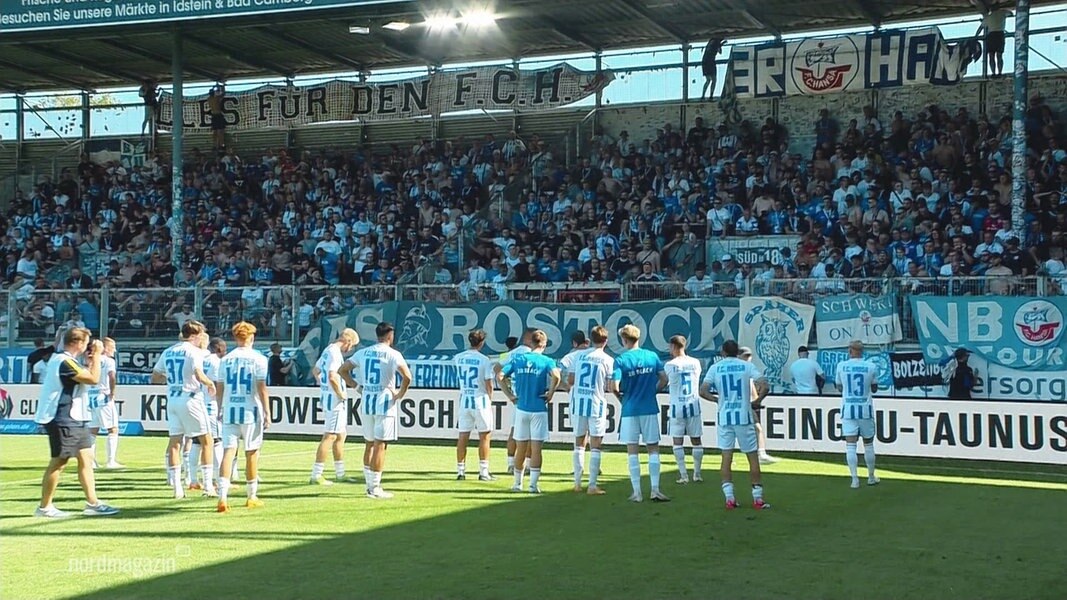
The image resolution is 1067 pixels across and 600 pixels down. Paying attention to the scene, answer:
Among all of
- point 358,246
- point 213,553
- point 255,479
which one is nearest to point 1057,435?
point 255,479

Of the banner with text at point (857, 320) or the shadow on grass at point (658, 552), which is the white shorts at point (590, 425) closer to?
the shadow on grass at point (658, 552)

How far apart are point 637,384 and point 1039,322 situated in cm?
1076

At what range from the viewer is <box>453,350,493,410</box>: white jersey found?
58.9 ft

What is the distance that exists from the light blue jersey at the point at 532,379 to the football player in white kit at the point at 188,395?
12.8ft

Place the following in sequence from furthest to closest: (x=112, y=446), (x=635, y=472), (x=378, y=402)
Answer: (x=112, y=446), (x=378, y=402), (x=635, y=472)

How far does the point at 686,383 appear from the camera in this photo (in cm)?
1656

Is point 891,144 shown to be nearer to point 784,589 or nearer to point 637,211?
point 637,211

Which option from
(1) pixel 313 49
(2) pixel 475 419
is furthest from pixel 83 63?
(2) pixel 475 419

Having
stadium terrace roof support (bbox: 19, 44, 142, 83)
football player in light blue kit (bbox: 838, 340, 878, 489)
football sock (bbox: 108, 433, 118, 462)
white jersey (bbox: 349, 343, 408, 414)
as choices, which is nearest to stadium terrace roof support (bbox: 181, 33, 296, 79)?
stadium terrace roof support (bbox: 19, 44, 142, 83)

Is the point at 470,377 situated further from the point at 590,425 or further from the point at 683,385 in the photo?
the point at 683,385

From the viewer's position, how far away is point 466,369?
18.1 m

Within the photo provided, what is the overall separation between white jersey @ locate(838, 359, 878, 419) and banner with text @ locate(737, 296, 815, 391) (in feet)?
23.2

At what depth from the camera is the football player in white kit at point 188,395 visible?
1513 cm

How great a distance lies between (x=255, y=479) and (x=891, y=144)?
19995mm
